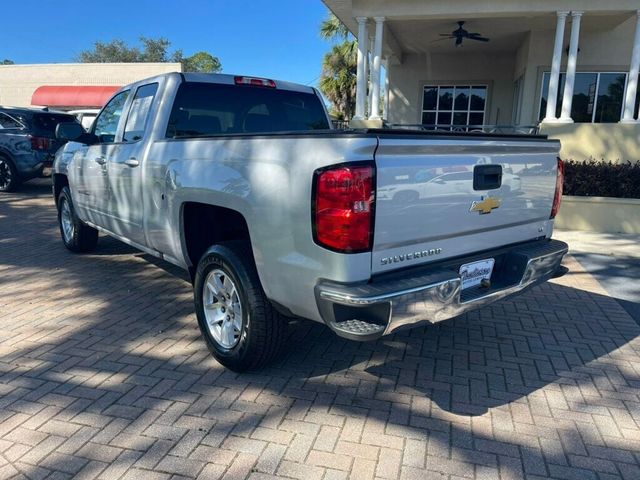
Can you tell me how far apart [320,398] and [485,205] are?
159cm

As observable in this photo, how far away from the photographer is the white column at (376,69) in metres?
10.9

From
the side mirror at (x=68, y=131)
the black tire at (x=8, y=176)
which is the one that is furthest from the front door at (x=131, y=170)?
the black tire at (x=8, y=176)

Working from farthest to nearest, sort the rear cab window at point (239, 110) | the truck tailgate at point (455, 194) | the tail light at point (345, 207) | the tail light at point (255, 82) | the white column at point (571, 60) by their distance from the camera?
the white column at point (571, 60), the tail light at point (255, 82), the rear cab window at point (239, 110), the truck tailgate at point (455, 194), the tail light at point (345, 207)

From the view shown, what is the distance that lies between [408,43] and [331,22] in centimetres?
1173

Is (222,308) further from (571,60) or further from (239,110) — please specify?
(571,60)

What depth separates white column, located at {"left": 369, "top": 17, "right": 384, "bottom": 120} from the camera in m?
10.9

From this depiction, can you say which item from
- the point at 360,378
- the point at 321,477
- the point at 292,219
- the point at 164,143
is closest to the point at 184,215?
the point at 164,143

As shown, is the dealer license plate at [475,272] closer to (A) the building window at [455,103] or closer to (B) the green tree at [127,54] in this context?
(A) the building window at [455,103]

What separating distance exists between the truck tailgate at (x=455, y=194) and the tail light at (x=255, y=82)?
228cm

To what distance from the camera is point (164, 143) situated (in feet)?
12.8

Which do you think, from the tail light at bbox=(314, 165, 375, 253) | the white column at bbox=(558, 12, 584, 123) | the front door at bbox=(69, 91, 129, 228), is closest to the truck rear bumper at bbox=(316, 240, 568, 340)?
the tail light at bbox=(314, 165, 375, 253)

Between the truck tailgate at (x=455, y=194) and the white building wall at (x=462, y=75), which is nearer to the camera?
the truck tailgate at (x=455, y=194)

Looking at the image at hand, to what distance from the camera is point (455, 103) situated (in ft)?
51.5

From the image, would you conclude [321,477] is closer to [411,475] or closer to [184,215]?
[411,475]
